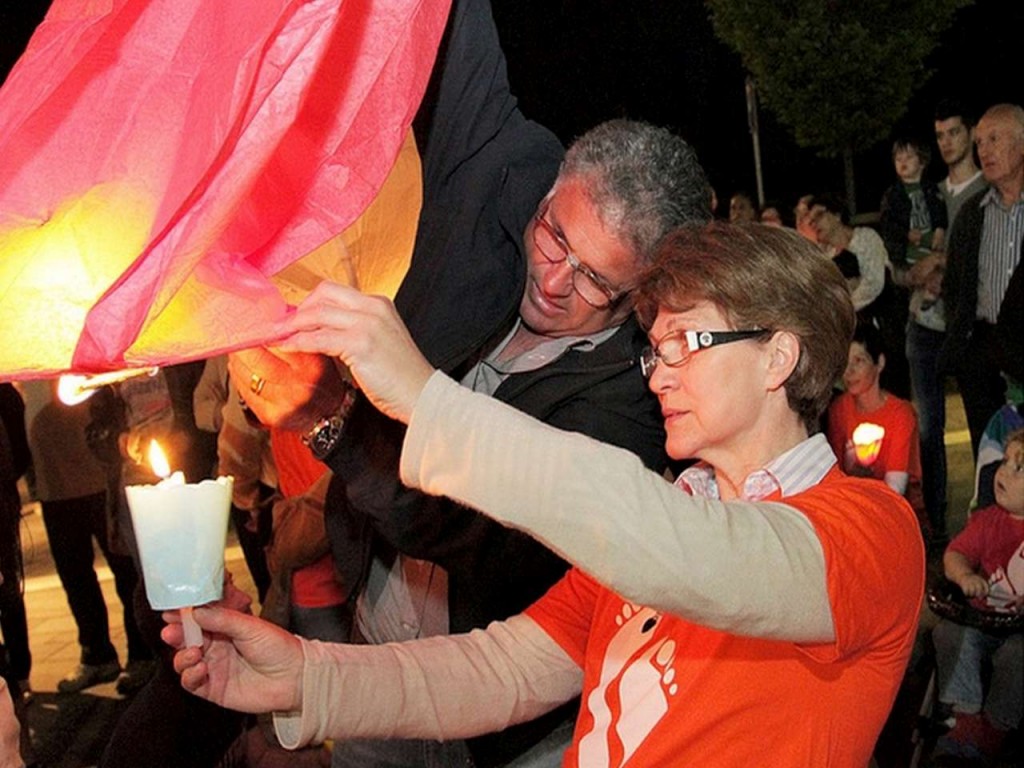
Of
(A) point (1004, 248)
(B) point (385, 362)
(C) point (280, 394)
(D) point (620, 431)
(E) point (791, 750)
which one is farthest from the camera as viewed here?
(A) point (1004, 248)

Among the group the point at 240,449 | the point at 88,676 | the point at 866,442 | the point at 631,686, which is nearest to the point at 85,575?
the point at 88,676

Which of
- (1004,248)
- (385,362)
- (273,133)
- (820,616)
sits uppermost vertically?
(273,133)

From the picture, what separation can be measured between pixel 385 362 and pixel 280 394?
62 centimetres

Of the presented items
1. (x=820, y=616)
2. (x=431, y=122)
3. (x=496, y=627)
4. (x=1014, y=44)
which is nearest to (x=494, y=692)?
(x=496, y=627)

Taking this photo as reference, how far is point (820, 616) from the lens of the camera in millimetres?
1675

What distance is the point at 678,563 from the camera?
1527mm

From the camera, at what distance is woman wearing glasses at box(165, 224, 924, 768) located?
154 centimetres

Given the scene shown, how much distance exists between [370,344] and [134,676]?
5.34m

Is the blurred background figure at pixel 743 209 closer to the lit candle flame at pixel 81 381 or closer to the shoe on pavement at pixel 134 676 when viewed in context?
the shoe on pavement at pixel 134 676

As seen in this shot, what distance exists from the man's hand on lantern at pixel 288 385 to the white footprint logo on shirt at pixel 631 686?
2.03 feet

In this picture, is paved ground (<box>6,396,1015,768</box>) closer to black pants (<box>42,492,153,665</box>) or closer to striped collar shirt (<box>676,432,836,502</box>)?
black pants (<box>42,492,153,665</box>)

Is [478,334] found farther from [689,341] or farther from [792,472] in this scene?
[792,472]

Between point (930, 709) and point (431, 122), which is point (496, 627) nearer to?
point (431, 122)

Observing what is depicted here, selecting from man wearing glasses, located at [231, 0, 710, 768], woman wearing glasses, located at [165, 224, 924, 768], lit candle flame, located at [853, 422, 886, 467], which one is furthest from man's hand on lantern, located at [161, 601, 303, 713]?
lit candle flame, located at [853, 422, 886, 467]
